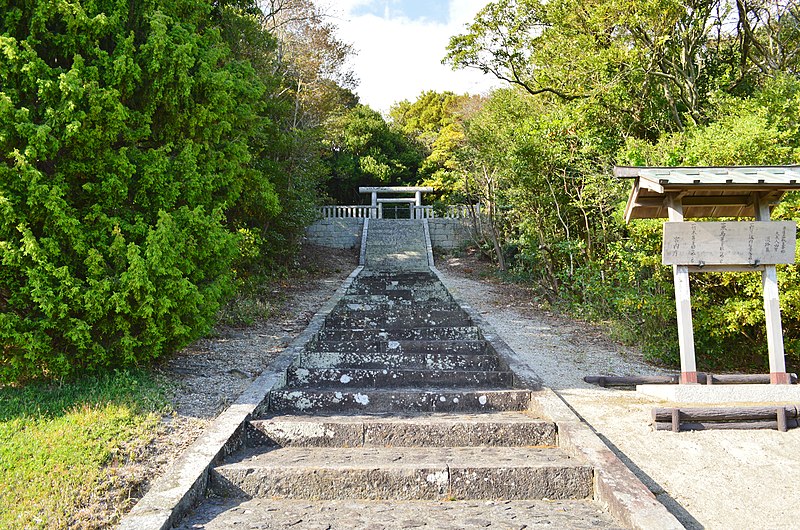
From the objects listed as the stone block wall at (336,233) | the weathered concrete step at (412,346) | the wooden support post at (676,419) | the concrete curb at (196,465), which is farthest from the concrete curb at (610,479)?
the stone block wall at (336,233)

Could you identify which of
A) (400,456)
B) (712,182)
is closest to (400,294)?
(712,182)

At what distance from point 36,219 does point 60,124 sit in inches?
30.0

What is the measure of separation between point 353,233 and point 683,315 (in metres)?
15.3

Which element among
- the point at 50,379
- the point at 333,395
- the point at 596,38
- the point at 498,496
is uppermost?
the point at 596,38

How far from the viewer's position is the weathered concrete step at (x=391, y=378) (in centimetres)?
543

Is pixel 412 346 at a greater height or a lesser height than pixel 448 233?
lesser

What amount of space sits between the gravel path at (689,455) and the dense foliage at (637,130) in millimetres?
1116

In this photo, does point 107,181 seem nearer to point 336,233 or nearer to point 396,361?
point 396,361

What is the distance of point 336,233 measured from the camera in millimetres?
19922

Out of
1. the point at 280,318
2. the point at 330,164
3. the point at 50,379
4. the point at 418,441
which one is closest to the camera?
the point at 418,441

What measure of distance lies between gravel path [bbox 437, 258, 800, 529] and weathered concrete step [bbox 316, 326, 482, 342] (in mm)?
712

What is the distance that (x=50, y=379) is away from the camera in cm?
482

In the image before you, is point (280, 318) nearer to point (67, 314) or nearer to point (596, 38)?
point (67, 314)

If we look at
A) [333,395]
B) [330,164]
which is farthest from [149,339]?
[330,164]
